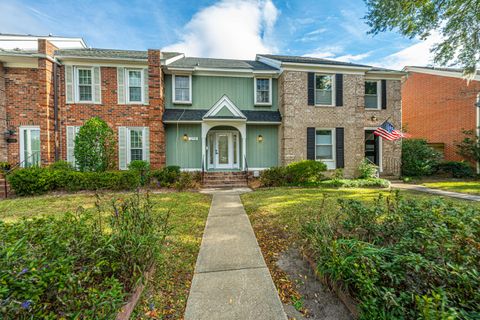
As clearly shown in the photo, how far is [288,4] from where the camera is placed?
10.4 m

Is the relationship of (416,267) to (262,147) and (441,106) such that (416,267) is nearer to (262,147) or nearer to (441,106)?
(262,147)

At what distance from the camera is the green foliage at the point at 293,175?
9406 millimetres

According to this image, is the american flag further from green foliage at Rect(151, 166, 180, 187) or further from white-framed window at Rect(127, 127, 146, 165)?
white-framed window at Rect(127, 127, 146, 165)

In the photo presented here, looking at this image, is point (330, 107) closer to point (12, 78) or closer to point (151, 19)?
point (151, 19)

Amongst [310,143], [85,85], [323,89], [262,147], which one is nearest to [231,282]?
[262,147]

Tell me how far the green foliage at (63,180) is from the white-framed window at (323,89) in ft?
33.1

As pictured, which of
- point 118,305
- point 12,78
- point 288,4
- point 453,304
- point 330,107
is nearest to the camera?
point 453,304

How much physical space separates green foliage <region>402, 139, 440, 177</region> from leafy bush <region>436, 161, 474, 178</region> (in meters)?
0.45

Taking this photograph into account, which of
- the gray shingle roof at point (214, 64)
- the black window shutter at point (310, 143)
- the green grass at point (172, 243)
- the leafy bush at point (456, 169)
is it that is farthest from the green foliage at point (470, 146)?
the green grass at point (172, 243)

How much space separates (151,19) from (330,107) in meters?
10.4

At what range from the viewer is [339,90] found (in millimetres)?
11125

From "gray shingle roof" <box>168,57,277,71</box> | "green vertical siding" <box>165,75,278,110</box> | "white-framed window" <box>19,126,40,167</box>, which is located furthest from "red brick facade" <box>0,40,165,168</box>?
"gray shingle roof" <box>168,57,277,71</box>

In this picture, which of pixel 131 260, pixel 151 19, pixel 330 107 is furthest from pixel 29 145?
pixel 330 107

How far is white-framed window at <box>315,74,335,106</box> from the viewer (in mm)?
11203
